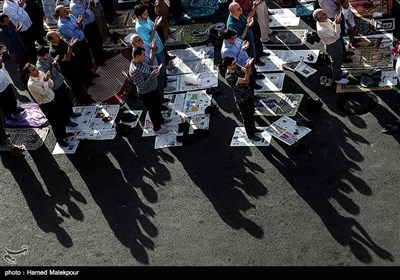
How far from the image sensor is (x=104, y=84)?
561 inches

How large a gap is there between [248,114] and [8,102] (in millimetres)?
5712

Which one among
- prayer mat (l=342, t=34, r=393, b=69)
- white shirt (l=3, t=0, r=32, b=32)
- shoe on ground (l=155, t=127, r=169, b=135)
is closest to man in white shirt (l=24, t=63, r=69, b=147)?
shoe on ground (l=155, t=127, r=169, b=135)

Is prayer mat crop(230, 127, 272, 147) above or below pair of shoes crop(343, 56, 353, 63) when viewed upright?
below

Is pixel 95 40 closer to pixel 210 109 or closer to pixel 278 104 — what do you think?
pixel 210 109

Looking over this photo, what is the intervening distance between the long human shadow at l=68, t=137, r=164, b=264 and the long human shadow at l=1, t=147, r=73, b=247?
819 mm

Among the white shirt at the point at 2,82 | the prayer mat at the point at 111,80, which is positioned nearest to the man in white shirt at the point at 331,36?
the prayer mat at the point at 111,80

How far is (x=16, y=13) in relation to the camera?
1406cm

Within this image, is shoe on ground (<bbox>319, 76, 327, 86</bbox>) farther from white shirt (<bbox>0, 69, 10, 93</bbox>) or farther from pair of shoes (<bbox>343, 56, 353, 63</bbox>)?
white shirt (<bbox>0, 69, 10, 93</bbox>)

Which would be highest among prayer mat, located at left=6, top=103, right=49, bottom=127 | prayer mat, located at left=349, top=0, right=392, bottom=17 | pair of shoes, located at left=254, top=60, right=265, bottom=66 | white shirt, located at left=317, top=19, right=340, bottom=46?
white shirt, located at left=317, top=19, right=340, bottom=46

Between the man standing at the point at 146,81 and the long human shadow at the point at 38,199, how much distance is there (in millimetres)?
2631

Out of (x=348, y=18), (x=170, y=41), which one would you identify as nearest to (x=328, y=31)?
(x=348, y=18)

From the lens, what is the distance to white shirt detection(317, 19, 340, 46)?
474 inches
